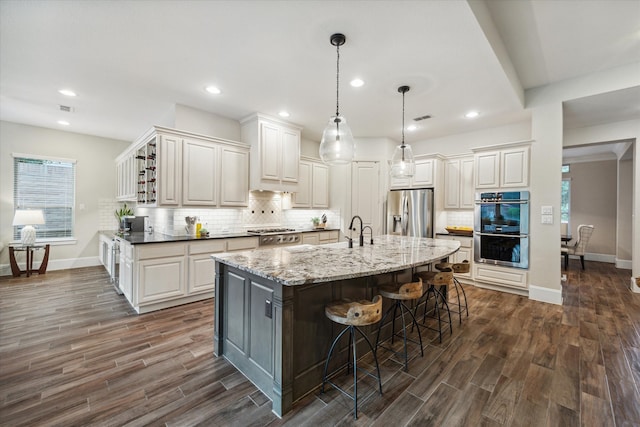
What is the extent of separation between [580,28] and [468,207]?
3021 mm

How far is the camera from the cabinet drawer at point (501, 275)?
421 cm

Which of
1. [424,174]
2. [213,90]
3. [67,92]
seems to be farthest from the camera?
[424,174]

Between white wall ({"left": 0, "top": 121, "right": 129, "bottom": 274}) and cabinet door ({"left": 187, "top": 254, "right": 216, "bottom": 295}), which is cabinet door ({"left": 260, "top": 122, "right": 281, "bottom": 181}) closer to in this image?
cabinet door ({"left": 187, "top": 254, "right": 216, "bottom": 295})

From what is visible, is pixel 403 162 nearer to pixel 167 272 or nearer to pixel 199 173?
pixel 199 173

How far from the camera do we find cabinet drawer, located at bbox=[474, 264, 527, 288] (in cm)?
421

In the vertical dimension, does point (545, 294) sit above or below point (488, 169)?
below

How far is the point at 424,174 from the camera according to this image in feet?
17.5

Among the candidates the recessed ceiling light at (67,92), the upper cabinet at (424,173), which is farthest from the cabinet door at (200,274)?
the upper cabinet at (424,173)

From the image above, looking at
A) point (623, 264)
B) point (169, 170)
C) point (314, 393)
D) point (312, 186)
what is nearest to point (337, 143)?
Answer: point (314, 393)

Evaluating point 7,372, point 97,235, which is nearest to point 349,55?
point 7,372

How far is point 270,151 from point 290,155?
0.43 meters

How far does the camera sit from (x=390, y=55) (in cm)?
278

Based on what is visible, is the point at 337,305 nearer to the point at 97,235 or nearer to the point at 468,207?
the point at 468,207

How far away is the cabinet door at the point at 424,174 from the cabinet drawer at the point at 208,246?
149 inches
